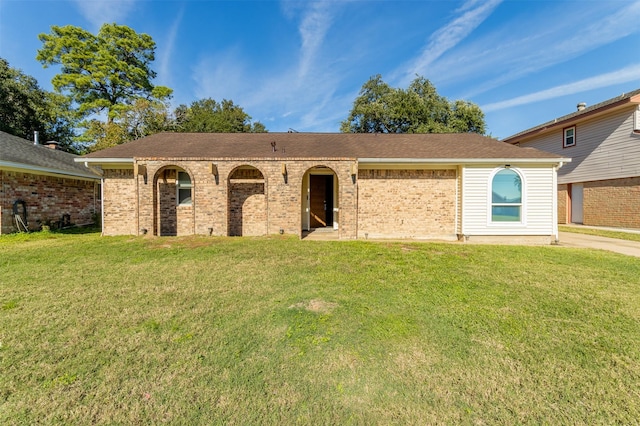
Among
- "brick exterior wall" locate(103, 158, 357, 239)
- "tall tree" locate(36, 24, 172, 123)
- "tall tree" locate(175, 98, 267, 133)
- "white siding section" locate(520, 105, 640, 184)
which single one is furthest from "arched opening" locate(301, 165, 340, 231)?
"tall tree" locate(36, 24, 172, 123)

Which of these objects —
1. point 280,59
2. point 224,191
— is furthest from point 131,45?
point 224,191

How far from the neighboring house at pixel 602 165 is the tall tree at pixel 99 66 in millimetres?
33936

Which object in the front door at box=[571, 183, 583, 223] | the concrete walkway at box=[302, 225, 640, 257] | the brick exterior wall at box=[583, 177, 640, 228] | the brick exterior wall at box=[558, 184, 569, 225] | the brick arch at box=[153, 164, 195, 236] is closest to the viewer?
the concrete walkway at box=[302, 225, 640, 257]

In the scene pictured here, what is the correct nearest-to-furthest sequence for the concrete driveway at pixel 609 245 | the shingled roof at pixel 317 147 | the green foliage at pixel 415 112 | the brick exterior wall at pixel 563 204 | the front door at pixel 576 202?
the concrete driveway at pixel 609 245
the shingled roof at pixel 317 147
the front door at pixel 576 202
the brick exterior wall at pixel 563 204
the green foliage at pixel 415 112

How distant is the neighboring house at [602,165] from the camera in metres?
12.3

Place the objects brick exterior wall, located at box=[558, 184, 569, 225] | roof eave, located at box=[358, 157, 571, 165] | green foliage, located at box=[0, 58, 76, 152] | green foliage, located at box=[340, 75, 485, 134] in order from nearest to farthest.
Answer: roof eave, located at box=[358, 157, 571, 165], brick exterior wall, located at box=[558, 184, 569, 225], green foliage, located at box=[0, 58, 76, 152], green foliage, located at box=[340, 75, 485, 134]

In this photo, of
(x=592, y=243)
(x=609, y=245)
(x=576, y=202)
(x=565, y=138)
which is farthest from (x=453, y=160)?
(x=565, y=138)

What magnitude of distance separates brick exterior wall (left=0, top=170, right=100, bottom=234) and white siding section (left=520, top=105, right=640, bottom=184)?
84.3 ft

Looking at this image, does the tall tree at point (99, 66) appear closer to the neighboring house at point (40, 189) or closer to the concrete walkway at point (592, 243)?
the neighboring house at point (40, 189)

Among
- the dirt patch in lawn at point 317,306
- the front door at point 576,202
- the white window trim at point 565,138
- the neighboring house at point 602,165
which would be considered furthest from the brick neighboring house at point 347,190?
the white window trim at point 565,138

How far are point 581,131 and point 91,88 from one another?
39.7m

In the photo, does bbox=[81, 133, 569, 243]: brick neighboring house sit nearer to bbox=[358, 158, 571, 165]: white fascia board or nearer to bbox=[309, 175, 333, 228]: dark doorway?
bbox=[358, 158, 571, 165]: white fascia board

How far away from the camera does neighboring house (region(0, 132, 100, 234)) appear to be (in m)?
9.13

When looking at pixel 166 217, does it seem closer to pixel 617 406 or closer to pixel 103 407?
pixel 103 407
